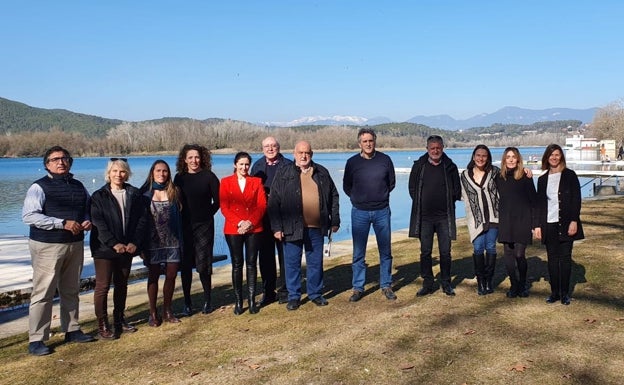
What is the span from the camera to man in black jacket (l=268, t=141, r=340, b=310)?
5.71 meters

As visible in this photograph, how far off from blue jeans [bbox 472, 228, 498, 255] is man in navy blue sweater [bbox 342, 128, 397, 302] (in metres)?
1.01

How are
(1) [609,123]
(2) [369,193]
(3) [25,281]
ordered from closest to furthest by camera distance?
1. (2) [369,193]
2. (3) [25,281]
3. (1) [609,123]

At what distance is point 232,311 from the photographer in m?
6.01

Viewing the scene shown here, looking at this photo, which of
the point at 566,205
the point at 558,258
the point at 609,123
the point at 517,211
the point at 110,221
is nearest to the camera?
the point at 110,221

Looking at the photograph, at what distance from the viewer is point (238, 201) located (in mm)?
5582

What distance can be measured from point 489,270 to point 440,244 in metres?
0.61

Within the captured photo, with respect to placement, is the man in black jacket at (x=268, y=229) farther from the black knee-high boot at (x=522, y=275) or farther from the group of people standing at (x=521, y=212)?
the black knee-high boot at (x=522, y=275)

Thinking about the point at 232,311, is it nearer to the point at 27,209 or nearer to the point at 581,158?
the point at 27,209

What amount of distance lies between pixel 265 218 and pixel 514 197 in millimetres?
2726

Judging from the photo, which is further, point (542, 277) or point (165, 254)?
point (542, 277)

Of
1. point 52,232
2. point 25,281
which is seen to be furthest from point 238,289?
point 25,281

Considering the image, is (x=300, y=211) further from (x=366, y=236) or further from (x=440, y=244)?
(x=440, y=244)

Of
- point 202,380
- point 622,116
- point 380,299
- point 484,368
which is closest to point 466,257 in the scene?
point 380,299

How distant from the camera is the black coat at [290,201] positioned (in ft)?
18.7
